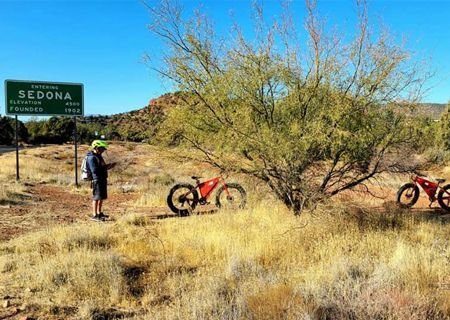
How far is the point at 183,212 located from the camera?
11.2m

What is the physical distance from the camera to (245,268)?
5867 mm

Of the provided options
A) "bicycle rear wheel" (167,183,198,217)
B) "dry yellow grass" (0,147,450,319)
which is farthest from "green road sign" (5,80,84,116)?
"dry yellow grass" (0,147,450,319)

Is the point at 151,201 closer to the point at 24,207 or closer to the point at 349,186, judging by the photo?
the point at 24,207

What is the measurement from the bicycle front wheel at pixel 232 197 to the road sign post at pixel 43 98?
10.5 meters

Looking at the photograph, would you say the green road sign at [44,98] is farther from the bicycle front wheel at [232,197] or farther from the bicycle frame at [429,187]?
the bicycle frame at [429,187]

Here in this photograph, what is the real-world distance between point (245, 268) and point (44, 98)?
16.1 metres

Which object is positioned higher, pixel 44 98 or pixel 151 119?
pixel 44 98

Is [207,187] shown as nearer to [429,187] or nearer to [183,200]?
[183,200]

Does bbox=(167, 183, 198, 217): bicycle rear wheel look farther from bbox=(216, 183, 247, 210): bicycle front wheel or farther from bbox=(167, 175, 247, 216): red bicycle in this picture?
bbox=(216, 183, 247, 210): bicycle front wheel

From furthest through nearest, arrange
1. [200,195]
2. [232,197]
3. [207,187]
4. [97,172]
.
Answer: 1. [200,195]
2. [207,187]
3. [232,197]
4. [97,172]

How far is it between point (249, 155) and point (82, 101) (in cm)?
1315

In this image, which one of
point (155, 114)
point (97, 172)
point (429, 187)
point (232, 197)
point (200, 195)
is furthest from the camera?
point (429, 187)

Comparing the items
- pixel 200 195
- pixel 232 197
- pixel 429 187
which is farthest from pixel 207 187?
pixel 429 187

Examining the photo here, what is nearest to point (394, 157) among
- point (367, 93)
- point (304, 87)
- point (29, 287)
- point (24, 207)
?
point (367, 93)
